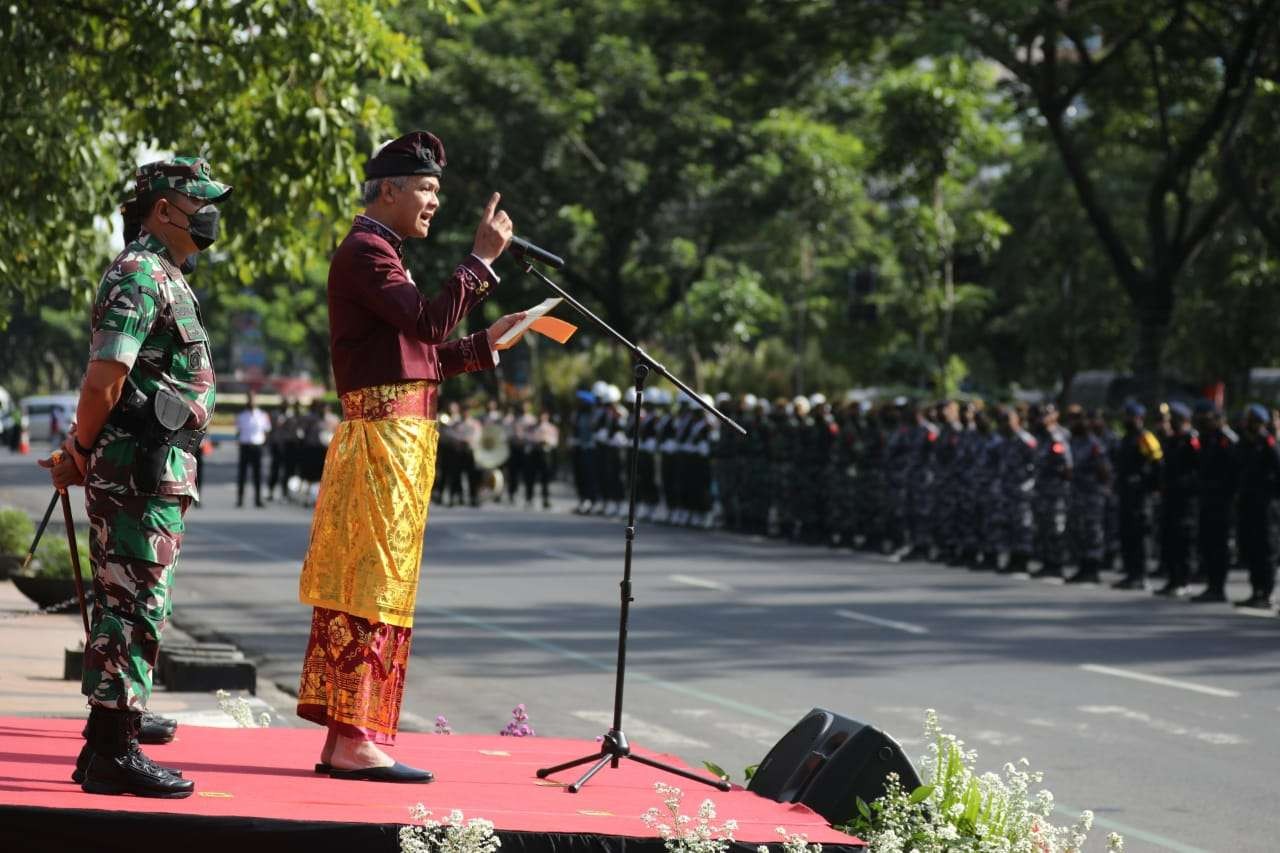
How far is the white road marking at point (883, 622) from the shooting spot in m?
15.7

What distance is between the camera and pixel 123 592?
573 cm

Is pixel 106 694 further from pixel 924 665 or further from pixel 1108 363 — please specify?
pixel 1108 363

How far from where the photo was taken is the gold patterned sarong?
20.3 feet

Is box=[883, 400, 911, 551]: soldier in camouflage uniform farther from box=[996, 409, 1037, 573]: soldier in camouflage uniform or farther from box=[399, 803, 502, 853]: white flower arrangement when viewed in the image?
box=[399, 803, 502, 853]: white flower arrangement

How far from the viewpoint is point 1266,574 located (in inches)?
739

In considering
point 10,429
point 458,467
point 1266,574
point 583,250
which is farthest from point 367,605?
point 10,429

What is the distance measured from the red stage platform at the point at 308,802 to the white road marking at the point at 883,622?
28.4ft

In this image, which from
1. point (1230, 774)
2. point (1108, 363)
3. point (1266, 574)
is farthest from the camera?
point (1108, 363)

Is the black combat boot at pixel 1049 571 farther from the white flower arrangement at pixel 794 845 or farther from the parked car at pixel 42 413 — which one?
the parked car at pixel 42 413

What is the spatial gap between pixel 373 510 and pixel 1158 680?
27.2 feet

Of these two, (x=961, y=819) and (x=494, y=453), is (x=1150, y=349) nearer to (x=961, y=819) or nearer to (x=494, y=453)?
(x=494, y=453)

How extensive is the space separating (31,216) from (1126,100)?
18774mm

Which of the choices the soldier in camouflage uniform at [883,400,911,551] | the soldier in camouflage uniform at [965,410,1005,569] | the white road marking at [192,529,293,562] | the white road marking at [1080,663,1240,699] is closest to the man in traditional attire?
the white road marking at [1080,663,1240,699]

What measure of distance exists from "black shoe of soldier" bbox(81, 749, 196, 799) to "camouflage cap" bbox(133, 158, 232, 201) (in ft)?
5.50
